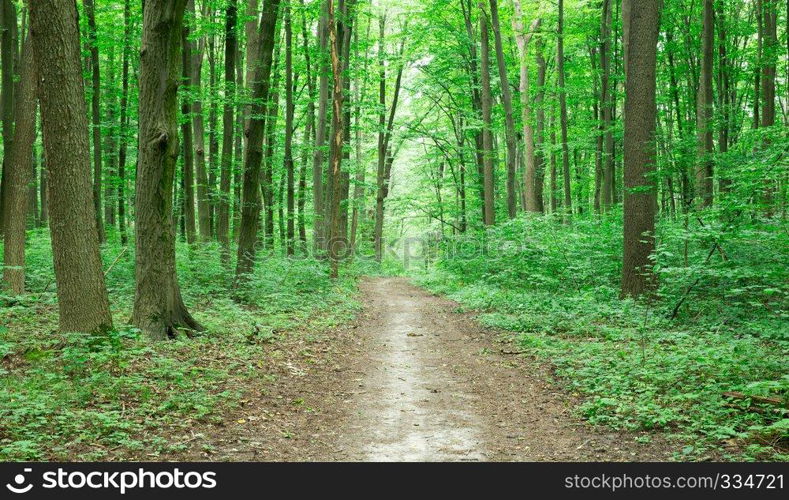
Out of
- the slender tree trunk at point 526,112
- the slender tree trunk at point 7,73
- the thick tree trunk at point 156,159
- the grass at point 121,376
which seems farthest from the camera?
the slender tree trunk at point 526,112

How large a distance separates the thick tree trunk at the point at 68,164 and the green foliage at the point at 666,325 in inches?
255

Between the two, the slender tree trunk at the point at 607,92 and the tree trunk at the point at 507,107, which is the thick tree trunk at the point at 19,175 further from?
the slender tree trunk at the point at 607,92

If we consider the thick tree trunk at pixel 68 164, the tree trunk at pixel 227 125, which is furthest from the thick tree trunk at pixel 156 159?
the tree trunk at pixel 227 125

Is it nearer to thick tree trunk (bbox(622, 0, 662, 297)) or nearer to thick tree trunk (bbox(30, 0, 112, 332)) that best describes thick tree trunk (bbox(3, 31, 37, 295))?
thick tree trunk (bbox(30, 0, 112, 332))

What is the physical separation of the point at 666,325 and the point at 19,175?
12.8 m

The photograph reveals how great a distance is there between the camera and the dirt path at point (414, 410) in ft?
16.6

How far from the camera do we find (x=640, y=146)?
38.0ft

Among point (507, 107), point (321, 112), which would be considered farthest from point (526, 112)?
point (321, 112)

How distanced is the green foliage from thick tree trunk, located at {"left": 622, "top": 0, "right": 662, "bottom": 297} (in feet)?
1.97

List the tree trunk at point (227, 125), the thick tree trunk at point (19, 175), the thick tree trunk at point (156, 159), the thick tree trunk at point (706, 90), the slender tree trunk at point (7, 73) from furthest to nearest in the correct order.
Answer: the tree trunk at point (227, 125) → the thick tree trunk at point (706, 90) → the slender tree trunk at point (7, 73) → the thick tree trunk at point (19, 175) → the thick tree trunk at point (156, 159)

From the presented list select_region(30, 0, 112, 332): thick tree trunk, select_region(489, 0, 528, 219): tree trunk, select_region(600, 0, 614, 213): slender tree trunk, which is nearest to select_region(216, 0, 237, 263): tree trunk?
select_region(30, 0, 112, 332): thick tree trunk

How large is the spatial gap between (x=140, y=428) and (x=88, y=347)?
252 centimetres

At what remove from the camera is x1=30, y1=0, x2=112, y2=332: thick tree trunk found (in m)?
6.93
